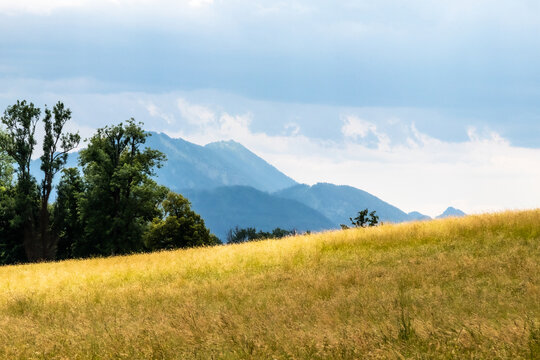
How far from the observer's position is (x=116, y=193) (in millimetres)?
→ 47938

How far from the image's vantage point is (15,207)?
43812mm

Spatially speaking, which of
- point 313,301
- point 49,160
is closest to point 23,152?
point 49,160

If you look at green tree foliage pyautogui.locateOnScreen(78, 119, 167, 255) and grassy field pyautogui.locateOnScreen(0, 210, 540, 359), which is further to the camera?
green tree foliage pyautogui.locateOnScreen(78, 119, 167, 255)

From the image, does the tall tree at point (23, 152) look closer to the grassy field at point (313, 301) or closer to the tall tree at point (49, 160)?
the tall tree at point (49, 160)

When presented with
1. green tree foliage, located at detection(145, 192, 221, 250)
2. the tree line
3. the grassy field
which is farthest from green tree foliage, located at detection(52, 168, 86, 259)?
the grassy field

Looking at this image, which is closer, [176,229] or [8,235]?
[176,229]

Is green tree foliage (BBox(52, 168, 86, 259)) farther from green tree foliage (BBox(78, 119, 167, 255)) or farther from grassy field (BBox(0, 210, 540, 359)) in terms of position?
grassy field (BBox(0, 210, 540, 359))

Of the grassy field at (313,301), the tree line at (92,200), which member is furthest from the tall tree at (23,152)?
the grassy field at (313,301)

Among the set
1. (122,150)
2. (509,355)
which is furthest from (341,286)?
Result: (122,150)

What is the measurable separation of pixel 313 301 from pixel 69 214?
48022 mm

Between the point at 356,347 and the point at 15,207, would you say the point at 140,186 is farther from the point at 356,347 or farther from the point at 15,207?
the point at 356,347

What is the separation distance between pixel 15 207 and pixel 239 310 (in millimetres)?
40149

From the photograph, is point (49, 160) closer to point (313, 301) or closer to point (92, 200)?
point (92, 200)

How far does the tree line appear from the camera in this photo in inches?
1754
